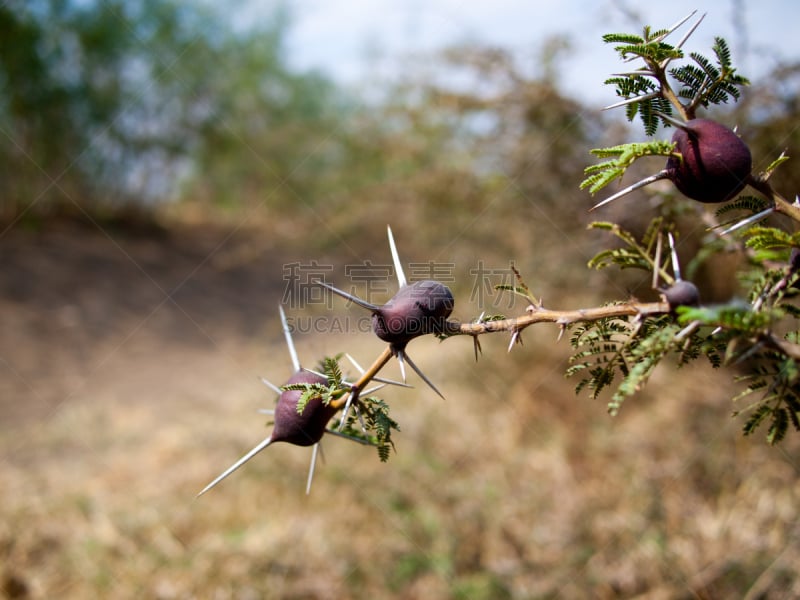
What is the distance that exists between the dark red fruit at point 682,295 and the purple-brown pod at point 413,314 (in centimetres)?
24

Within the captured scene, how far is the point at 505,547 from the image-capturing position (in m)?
2.54

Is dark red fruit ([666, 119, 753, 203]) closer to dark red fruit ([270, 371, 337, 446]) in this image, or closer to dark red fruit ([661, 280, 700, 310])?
→ dark red fruit ([661, 280, 700, 310])

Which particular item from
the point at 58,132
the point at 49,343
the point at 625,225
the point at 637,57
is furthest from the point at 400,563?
the point at 58,132

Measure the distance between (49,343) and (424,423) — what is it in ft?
15.2

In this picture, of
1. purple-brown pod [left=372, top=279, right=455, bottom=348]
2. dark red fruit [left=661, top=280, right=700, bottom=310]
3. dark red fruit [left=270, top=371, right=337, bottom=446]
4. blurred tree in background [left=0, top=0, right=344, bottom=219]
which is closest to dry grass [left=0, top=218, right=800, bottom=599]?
dark red fruit [left=270, top=371, right=337, bottom=446]

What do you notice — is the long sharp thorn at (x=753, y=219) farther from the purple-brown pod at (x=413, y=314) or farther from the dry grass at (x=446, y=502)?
the dry grass at (x=446, y=502)

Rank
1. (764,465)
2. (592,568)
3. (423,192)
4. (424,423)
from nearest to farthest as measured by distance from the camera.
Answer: (592,568)
(764,465)
(424,423)
(423,192)

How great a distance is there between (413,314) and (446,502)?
2.41m

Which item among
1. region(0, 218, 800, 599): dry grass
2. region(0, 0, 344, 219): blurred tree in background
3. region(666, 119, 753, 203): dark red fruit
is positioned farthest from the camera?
region(0, 0, 344, 219): blurred tree in background

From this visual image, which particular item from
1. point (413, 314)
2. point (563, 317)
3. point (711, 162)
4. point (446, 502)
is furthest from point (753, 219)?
point (446, 502)

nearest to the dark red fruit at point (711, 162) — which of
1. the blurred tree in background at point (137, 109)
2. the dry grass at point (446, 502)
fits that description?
the dry grass at point (446, 502)

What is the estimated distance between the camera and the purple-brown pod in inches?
25.5

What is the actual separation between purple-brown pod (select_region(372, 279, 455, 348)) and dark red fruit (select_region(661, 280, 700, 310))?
0.24 meters

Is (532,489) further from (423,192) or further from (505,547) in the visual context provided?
(423,192)
